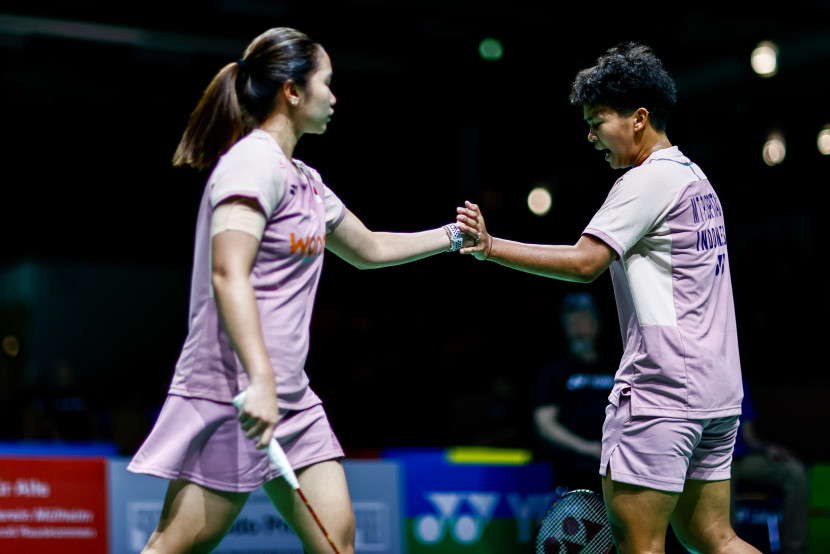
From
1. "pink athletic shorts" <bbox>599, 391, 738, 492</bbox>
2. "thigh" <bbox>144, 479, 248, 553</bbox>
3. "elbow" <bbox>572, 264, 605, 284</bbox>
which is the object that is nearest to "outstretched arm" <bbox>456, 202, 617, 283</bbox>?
"elbow" <bbox>572, 264, 605, 284</bbox>

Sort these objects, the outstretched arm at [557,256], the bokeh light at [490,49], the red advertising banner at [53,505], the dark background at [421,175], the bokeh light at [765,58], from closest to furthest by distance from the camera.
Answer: the outstretched arm at [557,256] → the red advertising banner at [53,505] → the dark background at [421,175] → the bokeh light at [490,49] → the bokeh light at [765,58]

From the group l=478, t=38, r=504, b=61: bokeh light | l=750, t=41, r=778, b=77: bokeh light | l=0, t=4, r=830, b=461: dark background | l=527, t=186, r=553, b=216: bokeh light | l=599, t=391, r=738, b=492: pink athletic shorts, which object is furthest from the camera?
l=527, t=186, r=553, b=216: bokeh light

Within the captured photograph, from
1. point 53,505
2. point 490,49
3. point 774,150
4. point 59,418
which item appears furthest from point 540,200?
point 53,505

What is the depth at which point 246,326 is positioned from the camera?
2309mm

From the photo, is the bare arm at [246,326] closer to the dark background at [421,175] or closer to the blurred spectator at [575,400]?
the blurred spectator at [575,400]

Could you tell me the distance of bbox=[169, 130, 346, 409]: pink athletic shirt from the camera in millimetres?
2494

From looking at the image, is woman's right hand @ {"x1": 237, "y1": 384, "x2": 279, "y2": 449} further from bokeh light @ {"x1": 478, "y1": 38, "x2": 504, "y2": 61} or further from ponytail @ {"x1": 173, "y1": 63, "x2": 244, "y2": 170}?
bokeh light @ {"x1": 478, "y1": 38, "x2": 504, "y2": 61}

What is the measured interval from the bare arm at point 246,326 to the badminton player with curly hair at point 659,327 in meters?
1.04

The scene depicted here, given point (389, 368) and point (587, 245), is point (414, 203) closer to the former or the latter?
point (389, 368)

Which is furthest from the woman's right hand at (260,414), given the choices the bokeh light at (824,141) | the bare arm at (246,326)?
the bokeh light at (824,141)

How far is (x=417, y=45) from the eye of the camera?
8992mm

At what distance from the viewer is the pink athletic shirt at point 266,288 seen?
2494 mm

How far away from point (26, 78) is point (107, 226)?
A: 3088 millimetres

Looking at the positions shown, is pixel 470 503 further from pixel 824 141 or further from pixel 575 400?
pixel 824 141
